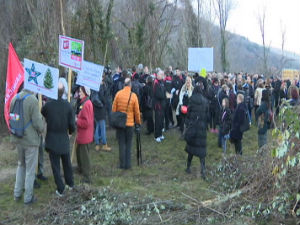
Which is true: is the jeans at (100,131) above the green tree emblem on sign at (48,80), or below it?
below

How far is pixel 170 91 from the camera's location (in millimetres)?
12500

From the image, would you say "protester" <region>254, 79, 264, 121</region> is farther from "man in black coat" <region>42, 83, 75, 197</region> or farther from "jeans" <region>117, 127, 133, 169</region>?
"man in black coat" <region>42, 83, 75, 197</region>

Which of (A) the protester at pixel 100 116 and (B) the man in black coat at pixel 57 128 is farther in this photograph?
(A) the protester at pixel 100 116

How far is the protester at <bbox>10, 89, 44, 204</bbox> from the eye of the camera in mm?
6238

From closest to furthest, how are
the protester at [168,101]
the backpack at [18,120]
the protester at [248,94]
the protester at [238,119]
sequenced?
the backpack at [18,120]
the protester at [238,119]
the protester at [168,101]
the protester at [248,94]

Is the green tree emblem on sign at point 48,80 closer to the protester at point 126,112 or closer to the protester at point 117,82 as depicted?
the protester at point 126,112

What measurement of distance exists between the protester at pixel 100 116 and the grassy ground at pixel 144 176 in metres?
0.32

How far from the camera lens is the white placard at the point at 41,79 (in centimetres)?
660

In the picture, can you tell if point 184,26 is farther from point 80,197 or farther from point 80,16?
point 80,197

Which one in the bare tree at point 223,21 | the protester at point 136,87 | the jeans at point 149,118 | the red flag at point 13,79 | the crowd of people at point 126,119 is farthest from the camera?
the bare tree at point 223,21

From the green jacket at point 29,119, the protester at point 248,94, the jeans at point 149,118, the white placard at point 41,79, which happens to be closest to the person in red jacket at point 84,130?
the white placard at point 41,79

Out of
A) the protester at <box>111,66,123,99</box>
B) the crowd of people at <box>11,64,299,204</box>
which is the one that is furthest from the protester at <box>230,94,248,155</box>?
the protester at <box>111,66,123,99</box>

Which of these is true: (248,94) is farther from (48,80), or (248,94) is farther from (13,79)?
(13,79)

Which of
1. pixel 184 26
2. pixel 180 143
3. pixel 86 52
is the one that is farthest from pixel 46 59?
pixel 184 26
